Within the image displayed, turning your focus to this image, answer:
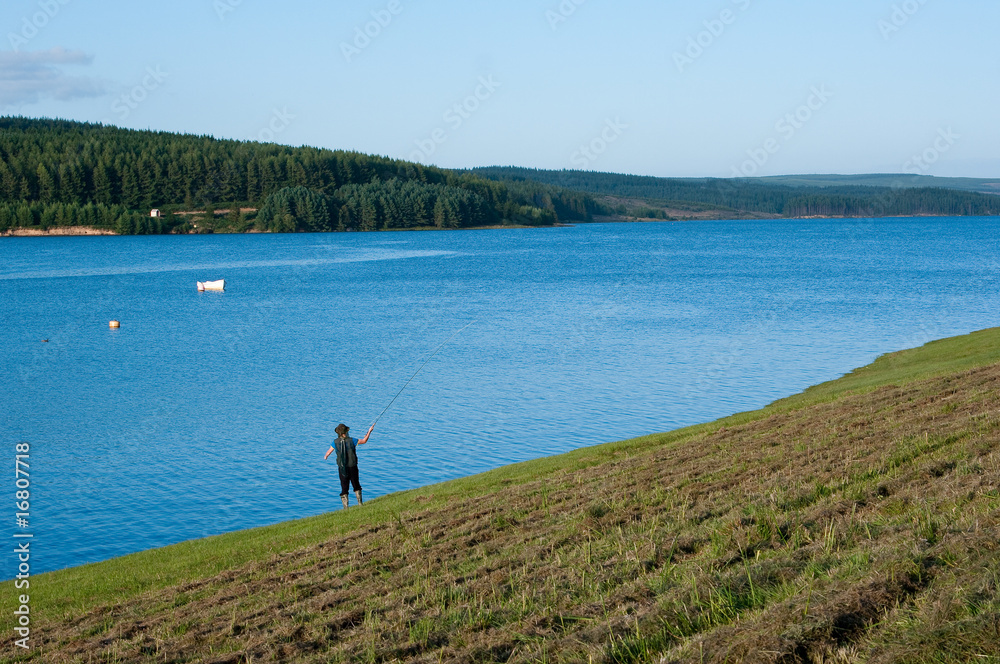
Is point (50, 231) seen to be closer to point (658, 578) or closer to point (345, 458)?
point (345, 458)

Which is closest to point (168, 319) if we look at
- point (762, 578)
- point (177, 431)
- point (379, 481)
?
point (177, 431)

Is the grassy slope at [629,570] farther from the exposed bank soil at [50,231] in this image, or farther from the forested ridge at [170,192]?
the exposed bank soil at [50,231]

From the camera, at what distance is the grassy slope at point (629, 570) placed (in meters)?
6.68

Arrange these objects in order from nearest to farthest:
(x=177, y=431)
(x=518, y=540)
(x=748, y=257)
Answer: (x=518, y=540), (x=177, y=431), (x=748, y=257)

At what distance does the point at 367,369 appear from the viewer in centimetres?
3469

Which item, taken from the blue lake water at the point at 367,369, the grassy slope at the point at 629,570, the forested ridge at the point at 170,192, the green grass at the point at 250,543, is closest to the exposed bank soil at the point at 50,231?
the forested ridge at the point at 170,192

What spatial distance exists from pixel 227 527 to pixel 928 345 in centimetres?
2688

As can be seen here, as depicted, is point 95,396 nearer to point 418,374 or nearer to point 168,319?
point 418,374

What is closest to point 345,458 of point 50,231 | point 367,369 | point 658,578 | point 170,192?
point 658,578

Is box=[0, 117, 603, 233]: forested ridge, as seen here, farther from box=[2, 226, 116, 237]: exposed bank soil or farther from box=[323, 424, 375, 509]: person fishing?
box=[323, 424, 375, 509]: person fishing

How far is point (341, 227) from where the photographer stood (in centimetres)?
19288

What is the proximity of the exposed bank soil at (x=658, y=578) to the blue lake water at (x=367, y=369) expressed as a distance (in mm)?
7450

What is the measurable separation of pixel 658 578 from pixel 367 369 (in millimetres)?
27237

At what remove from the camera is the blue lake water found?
2027 centimetres
